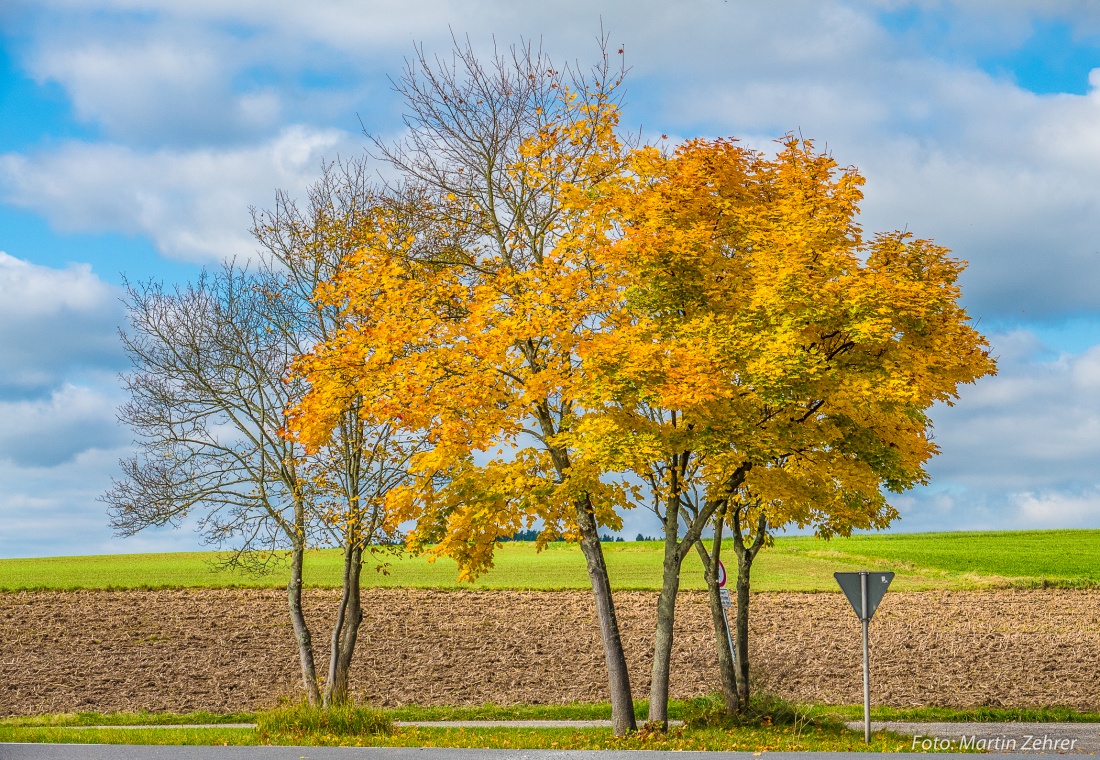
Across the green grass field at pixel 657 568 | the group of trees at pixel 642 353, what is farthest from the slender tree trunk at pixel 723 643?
the green grass field at pixel 657 568

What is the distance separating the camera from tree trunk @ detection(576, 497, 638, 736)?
59.9 feet

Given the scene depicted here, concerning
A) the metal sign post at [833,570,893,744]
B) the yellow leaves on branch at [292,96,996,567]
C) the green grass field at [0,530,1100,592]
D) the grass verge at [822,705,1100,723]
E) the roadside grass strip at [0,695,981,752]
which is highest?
the yellow leaves on branch at [292,96,996,567]

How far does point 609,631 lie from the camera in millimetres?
18734

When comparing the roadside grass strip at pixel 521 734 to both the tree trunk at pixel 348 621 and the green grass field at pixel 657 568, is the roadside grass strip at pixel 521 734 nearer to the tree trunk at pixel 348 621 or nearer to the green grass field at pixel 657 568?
the tree trunk at pixel 348 621

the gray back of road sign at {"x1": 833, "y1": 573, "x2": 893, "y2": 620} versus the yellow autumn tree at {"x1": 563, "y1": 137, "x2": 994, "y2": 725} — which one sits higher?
the yellow autumn tree at {"x1": 563, "y1": 137, "x2": 994, "y2": 725}

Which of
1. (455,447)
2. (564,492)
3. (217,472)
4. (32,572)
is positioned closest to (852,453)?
(564,492)

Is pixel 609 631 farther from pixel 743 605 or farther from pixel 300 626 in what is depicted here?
pixel 300 626

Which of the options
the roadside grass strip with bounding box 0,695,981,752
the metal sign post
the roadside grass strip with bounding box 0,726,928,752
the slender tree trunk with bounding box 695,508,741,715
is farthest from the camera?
the slender tree trunk with bounding box 695,508,741,715

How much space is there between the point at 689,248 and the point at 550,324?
2765mm

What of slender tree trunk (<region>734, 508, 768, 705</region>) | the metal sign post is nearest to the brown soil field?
slender tree trunk (<region>734, 508, 768, 705</region>)

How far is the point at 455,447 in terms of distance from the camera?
56.5 feet

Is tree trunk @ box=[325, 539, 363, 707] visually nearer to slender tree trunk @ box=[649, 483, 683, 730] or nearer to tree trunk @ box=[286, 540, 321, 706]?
tree trunk @ box=[286, 540, 321, 706]

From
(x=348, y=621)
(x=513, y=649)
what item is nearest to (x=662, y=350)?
(x=348, y=621)

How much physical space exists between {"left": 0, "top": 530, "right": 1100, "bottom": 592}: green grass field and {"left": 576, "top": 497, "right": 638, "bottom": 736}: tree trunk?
16.1 m
